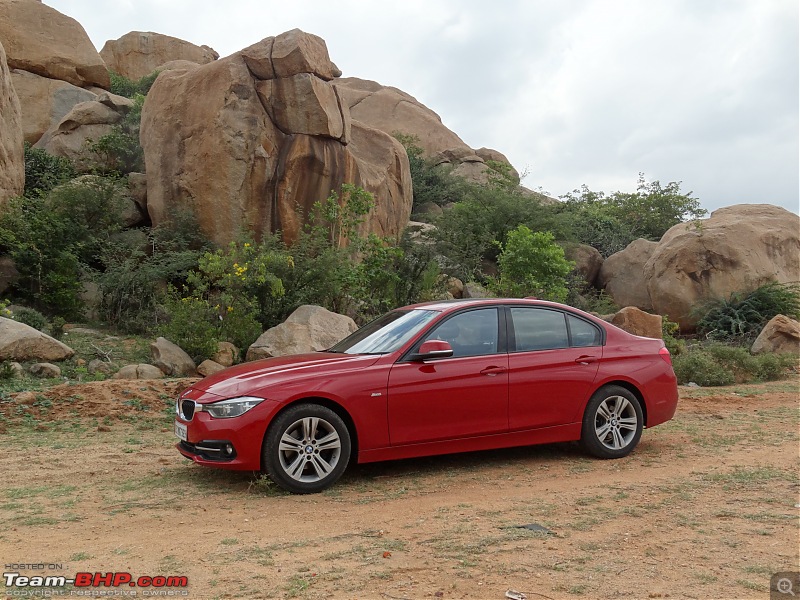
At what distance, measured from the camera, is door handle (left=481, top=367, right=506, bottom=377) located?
659 cm

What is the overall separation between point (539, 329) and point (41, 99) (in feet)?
79.4

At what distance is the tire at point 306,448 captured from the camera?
5.80 m

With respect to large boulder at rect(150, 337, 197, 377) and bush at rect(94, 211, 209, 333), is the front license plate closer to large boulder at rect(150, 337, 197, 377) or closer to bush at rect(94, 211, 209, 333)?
large boulder at rect(150, 337, 197, 377)

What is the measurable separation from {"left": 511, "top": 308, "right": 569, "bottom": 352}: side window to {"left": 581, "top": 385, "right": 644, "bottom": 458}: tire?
2.04ft

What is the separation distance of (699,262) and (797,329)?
3.65 meters

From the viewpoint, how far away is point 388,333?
6.93 metres

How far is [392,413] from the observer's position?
20.2 feet

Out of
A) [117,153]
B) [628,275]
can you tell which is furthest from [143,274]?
[628,275]

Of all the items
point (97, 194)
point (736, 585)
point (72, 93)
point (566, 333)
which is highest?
point (72, 93)

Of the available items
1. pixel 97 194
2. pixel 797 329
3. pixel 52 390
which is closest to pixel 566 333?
pixel 52 390

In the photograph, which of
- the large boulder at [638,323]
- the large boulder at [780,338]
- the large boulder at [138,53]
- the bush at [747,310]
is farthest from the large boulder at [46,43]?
the large boulder at [780,338]

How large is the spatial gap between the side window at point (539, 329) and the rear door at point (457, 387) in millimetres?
196

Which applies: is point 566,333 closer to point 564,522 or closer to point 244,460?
point 564,522

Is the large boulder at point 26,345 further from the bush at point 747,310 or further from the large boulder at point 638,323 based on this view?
the bush at point 747,310
